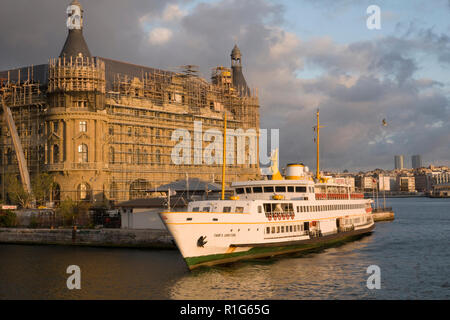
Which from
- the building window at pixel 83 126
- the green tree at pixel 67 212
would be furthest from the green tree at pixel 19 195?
the building window at pixel 83 126

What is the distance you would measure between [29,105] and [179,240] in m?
61.3

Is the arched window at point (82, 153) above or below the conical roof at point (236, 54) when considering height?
below

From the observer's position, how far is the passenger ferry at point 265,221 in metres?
43.5

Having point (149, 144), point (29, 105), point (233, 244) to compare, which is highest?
point (29, 105)

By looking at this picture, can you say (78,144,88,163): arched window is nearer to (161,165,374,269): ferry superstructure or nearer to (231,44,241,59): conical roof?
(161,165,374,269): ferry superstructure

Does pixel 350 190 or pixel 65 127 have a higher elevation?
pixel 65 127

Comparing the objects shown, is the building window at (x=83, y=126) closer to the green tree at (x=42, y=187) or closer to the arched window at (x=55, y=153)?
the arched window at (x=55, y=153)

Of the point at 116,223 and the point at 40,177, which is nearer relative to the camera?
the point at 116,223

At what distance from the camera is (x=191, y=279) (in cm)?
4078

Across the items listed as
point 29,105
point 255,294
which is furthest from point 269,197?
point 29,105

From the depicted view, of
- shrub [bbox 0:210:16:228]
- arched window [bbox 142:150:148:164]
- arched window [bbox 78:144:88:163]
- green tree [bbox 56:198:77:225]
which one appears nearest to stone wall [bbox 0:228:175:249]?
shrub [bbox 0:210:16:228]

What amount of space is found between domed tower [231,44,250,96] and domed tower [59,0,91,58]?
41965 millimetres
